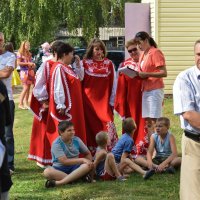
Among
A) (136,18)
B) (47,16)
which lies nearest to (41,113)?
(136,18)

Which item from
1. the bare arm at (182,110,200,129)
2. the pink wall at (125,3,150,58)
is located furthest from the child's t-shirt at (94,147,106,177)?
the pink wall at (125,3,150,58)

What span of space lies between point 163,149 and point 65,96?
5.06 ft

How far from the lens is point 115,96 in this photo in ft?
31.3

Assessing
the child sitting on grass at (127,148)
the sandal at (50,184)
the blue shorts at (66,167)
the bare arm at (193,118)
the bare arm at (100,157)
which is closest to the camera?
the bare arm at (193,118)

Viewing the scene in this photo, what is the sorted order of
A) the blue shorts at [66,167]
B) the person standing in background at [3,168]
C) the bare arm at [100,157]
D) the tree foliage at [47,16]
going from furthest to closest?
the tree foliage at [47,16]
the bare arm at [100,157]
the blue shorts at [66,167]
the person standing in background at [3,168]

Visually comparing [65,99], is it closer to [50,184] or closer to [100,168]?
[100,168]

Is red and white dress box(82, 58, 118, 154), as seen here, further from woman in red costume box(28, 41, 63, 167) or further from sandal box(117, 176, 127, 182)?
sandal box(117, 176, 127, 182)

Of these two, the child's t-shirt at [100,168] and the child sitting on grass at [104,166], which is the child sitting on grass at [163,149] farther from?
the child's t-shirt at [100,168]

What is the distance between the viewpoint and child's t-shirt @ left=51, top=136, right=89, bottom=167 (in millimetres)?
8086

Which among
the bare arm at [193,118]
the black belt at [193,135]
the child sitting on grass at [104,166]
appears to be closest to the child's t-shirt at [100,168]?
the child sitting on grass at [104,166]

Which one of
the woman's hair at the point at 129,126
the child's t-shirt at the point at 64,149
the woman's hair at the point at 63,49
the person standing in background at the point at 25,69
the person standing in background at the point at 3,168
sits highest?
the woman's hair at the point at 63,49

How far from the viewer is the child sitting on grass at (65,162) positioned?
7.97 metres

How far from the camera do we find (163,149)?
8.88m

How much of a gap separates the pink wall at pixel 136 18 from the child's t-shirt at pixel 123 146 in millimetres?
9908
